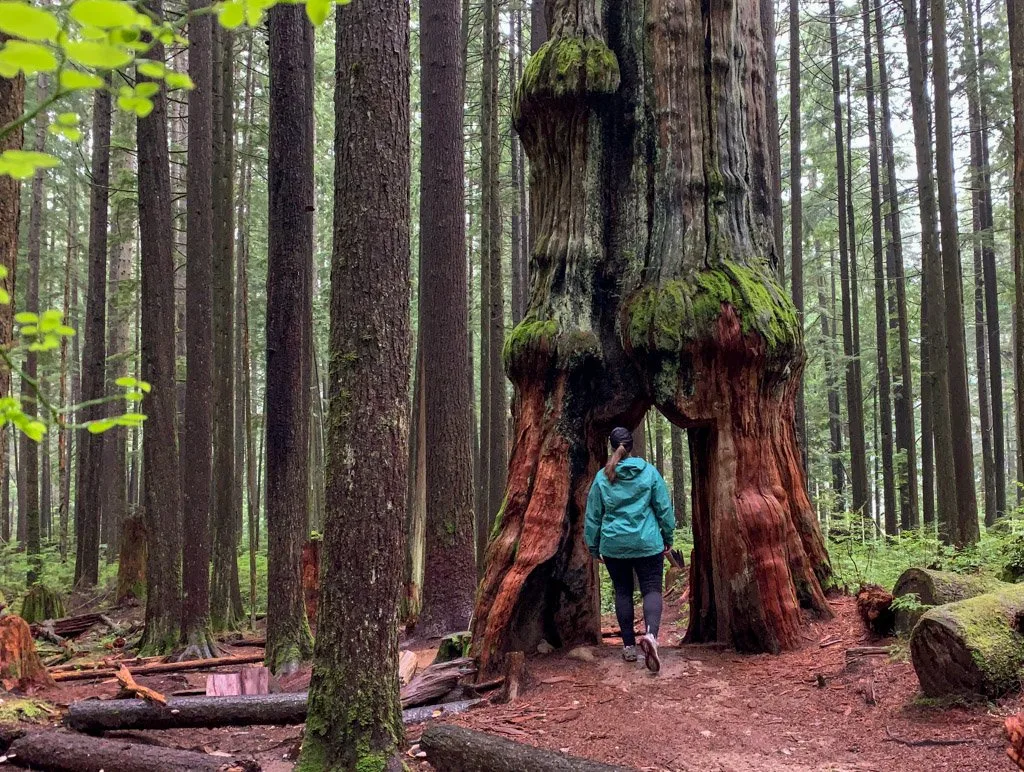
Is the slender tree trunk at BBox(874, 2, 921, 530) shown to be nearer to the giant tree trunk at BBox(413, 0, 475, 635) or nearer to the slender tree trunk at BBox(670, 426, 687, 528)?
the slender tree trunk at BBox(670, 426, 687, 528)

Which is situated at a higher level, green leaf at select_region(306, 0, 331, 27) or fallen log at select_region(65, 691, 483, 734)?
green leaf at select_region(306, 0, 331, 27)

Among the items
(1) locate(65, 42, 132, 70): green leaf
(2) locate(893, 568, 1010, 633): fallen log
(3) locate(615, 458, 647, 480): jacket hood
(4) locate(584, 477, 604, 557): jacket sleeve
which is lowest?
(2) locate(893, 568, 1010, 633): fallen log

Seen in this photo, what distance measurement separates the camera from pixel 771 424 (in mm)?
7684

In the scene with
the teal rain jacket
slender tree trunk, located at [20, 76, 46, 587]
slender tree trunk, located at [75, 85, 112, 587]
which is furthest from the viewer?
slender tree trunk, located at [20, 76, 46, 587]

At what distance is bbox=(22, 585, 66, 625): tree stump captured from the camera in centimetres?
1332

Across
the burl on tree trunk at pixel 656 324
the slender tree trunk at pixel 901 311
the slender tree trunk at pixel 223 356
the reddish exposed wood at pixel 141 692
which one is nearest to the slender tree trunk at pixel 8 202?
the reddish exposed wood at pixel 141 692

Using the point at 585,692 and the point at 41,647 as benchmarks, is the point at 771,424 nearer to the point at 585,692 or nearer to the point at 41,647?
the point at 585,692

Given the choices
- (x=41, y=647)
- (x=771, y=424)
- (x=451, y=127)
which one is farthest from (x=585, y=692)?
(x=41, y=647)

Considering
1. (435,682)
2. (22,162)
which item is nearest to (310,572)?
(435,682)

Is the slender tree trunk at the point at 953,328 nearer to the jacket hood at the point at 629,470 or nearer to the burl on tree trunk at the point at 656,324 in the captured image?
the burl on tree trunk at the point at 656,324

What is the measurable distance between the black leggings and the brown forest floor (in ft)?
1.15

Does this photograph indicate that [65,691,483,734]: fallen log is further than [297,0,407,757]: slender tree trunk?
Yes

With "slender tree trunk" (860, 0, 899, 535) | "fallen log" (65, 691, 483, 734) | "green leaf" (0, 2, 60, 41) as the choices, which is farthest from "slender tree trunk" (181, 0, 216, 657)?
"slender tree trunk" (860, 0, 899, 535)

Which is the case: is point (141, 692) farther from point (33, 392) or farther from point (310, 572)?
point (33, 392)
